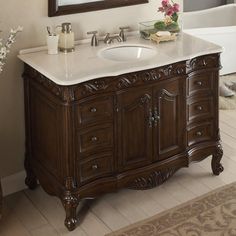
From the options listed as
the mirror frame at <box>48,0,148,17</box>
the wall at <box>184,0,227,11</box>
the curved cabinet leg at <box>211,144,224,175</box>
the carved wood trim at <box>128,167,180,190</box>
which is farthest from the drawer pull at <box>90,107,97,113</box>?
the wall at <box>184,0,227,11</box>

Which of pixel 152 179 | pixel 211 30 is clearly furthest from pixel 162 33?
pixel 211 30

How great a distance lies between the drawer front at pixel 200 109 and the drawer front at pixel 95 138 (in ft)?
1.76

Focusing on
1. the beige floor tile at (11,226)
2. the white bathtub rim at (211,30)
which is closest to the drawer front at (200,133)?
the beige floor tile at (11,226)

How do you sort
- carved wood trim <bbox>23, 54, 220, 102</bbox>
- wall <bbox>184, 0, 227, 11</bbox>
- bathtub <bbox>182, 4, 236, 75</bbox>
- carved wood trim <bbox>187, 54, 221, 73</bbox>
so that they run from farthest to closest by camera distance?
wall <bbox>184, 0, 227, 11</bbox> < bathtub <bbox>182, 4, 236, 75</bbox> < carved wood trim <bbox>187, 54, 221, 73</bbox> < carved wood trim <bbox>23, 54, 220, 102</bbox>

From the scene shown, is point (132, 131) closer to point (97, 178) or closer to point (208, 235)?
point (97, 178)

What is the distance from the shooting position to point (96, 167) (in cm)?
305

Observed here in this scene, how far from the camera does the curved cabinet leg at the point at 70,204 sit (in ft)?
9.77

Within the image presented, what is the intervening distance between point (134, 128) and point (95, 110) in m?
0.28

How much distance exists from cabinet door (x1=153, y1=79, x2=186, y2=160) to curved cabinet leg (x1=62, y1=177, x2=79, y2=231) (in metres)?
0.53

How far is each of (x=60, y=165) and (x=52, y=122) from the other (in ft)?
0.71

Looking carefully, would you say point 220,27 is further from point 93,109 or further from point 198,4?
point 93,109

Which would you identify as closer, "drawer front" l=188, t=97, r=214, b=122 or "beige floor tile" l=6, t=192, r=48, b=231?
"beige floor tile" l=6, t=192, r=48, b=231

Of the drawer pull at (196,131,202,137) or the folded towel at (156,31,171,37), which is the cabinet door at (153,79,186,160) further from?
the folded towel at (156,31,171,37)

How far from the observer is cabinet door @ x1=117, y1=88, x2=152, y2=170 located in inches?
119
